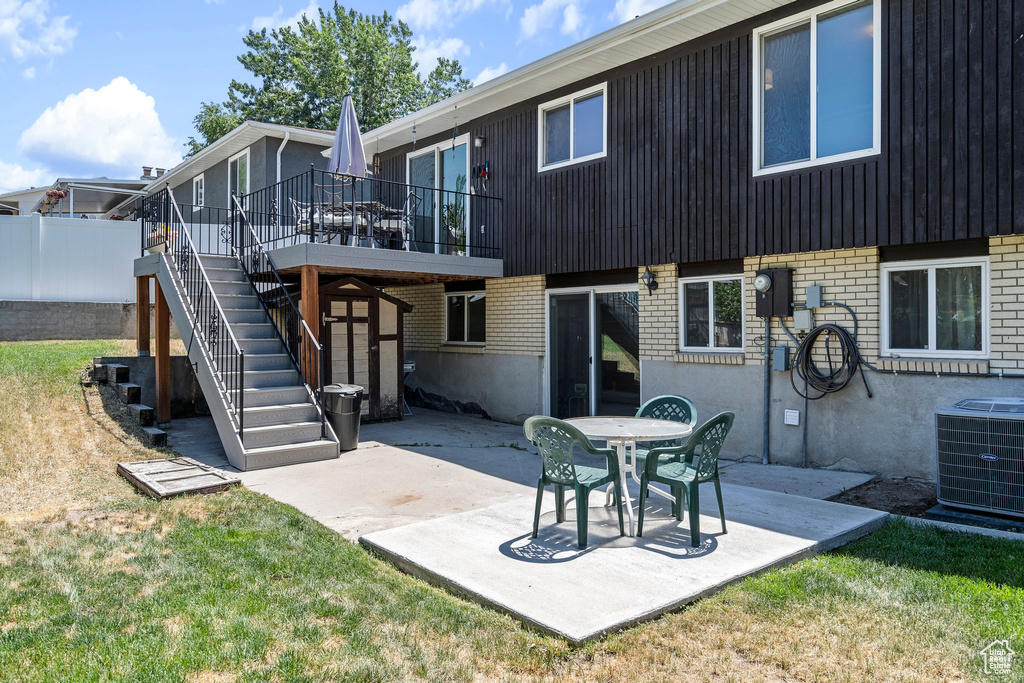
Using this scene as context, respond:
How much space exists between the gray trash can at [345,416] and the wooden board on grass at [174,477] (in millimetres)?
1743

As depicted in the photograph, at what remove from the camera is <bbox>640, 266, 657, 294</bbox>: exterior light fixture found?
9.20 metres

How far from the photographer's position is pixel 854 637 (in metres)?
3.43

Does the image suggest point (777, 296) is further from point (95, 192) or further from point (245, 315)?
point (95, 192)

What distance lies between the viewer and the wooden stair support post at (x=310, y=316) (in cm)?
911

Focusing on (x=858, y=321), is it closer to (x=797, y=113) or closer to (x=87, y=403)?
(x=797, y=113)

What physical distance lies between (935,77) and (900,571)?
4.91 meters

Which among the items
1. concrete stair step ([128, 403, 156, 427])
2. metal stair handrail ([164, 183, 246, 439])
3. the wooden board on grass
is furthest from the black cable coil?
concrete stair step ([128, 403, 156, 427])

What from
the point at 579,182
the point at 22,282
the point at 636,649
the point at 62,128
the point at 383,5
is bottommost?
the point at 636,649

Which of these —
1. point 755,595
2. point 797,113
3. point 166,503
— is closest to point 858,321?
point 797,113

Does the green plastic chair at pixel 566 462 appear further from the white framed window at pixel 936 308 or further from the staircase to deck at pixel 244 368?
the staircase to deck at pixel 244 368

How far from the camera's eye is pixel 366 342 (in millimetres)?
11570

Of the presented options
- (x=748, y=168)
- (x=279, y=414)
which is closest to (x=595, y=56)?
(x=748, y=168)

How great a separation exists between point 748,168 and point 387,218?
554 centimetres

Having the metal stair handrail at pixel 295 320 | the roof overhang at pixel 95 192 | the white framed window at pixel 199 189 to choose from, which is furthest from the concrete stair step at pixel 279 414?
the roof overhang at pixel 95 192
